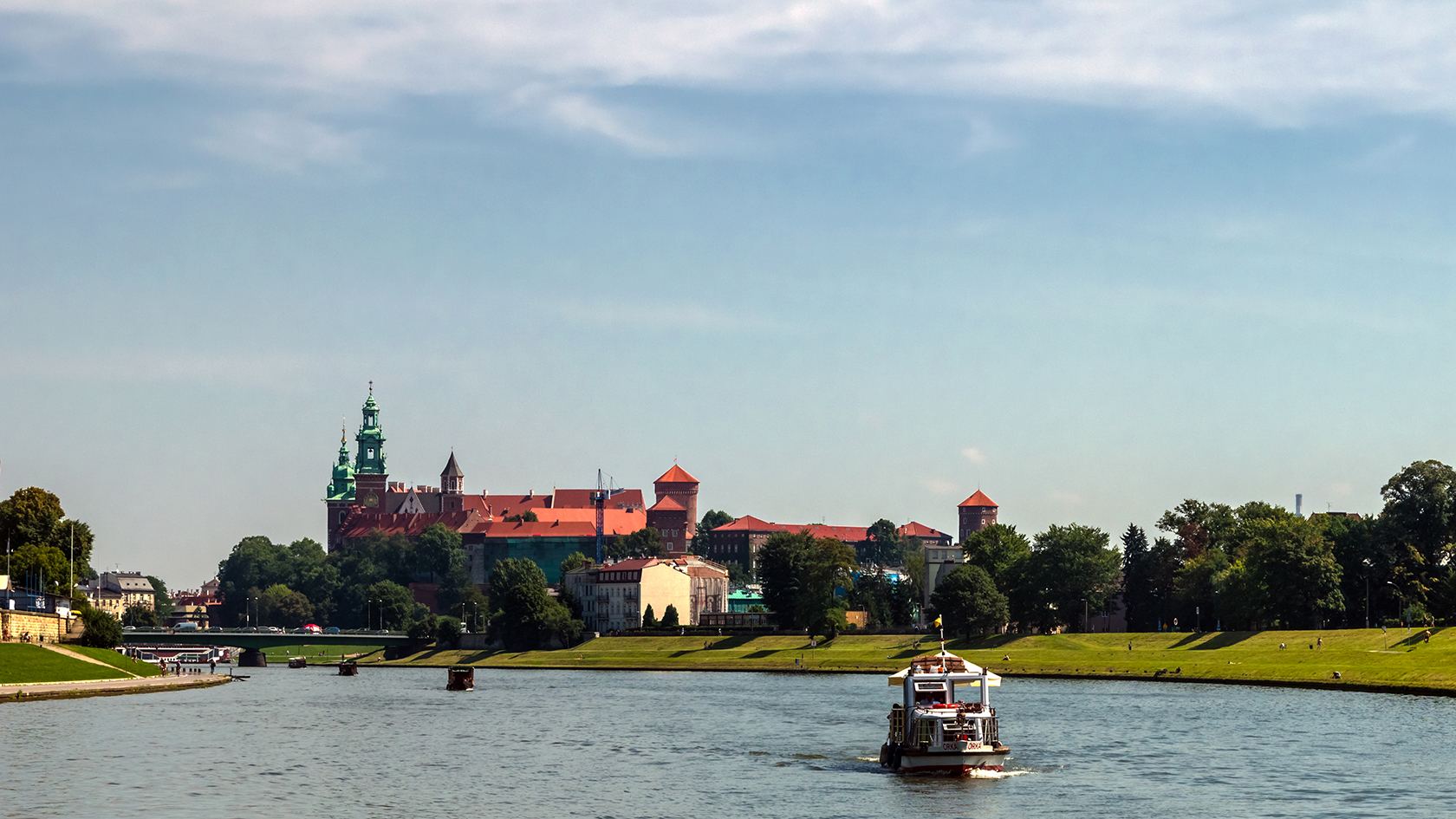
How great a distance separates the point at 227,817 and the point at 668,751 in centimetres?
2899

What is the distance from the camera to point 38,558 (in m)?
143

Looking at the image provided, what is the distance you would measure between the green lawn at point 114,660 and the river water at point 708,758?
40.7 ft

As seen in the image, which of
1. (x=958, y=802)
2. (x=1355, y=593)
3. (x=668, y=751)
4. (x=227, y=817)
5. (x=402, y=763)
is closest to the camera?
(x=227, y=817)

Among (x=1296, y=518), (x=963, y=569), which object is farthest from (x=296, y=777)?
(x=1296, y=518)

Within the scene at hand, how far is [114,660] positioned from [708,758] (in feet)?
246

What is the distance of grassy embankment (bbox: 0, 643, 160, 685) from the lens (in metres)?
108

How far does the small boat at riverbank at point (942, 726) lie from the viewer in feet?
217

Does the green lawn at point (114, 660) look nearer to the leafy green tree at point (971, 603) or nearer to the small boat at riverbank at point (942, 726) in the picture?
the leafy green tree at point (971, 603)

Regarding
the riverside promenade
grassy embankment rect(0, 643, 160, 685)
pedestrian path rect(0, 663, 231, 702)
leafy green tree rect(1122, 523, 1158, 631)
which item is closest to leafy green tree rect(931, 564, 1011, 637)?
leafy green tree rect(1122, 523, 1158, 631)

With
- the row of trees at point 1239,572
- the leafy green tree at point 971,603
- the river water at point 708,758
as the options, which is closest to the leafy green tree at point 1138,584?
the row of trees at point 1239,572

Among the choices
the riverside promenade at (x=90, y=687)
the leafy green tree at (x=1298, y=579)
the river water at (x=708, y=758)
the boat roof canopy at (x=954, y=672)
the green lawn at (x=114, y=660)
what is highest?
the leafy green tree at (x=1298, y=579)

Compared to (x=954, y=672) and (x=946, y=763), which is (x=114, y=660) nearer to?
(x=954, y=672)

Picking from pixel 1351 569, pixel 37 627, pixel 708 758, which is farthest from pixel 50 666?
pixel 1351 569

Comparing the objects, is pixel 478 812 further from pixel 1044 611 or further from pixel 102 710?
pixel 1044 611
